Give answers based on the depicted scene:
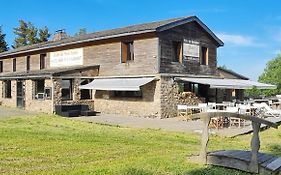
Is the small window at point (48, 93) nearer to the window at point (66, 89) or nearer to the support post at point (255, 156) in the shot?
the window at point (66, 89)

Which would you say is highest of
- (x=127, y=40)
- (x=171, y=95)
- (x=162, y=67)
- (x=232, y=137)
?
(x=127, y=40)

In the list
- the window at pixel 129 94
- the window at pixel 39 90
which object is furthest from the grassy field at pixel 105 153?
the window at pixel 39 90

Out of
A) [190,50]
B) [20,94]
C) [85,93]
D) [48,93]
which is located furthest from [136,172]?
[20,94]

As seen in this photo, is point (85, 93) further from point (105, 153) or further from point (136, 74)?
point (105, 153)

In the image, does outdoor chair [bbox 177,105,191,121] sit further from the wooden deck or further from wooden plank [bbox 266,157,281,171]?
wooden plank [bbox 266,157,281,171]

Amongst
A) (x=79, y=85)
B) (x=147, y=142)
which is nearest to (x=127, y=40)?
(x=79, y=85)

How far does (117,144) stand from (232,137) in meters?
5.49

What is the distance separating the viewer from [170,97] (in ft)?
74.5

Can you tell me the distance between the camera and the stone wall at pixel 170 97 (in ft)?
73.0

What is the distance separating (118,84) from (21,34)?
51.3 metres

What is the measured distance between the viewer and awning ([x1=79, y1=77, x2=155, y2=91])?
21.8 metres

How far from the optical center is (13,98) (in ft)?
99.2

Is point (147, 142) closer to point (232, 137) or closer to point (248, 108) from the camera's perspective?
point (232, 137)

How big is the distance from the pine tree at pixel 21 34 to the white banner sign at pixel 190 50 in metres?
49.6
